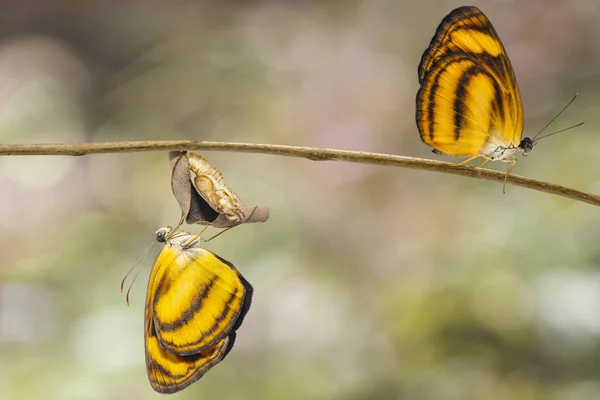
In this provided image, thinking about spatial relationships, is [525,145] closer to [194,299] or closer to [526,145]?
[526,145]

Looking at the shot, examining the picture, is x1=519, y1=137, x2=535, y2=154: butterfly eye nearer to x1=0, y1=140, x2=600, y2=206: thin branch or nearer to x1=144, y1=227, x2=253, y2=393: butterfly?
x1=0, y1=140, x2=600, y2=206: thin branch

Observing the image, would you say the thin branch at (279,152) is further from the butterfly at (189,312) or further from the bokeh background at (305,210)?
the bokeh background at (305,210)

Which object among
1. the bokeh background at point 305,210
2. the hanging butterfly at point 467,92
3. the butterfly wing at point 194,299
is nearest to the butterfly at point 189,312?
the butterfly wing at point 194,299

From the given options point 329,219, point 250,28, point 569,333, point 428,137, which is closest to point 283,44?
point 250,28

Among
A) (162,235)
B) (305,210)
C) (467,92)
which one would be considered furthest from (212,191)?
(305,210)

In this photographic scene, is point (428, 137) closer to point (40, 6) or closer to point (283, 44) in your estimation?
point (283, 44)

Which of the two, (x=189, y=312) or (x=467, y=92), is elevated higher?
(x=467, y=92)
